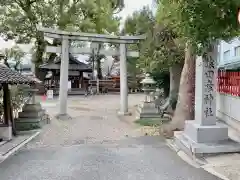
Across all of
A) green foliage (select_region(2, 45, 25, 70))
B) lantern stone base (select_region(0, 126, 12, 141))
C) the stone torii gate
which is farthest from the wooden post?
green foliage (select_region(2, 45, 25, 70))

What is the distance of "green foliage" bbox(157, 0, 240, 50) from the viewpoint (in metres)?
5.79

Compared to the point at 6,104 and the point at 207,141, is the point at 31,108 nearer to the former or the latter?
the point at 6,104

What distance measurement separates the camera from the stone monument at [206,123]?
8.74 m

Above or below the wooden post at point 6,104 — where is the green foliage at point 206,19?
above

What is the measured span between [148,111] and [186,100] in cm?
484

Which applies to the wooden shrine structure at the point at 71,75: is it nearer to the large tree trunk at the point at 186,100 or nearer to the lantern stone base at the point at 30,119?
the lantern stone base at the point at 30,119

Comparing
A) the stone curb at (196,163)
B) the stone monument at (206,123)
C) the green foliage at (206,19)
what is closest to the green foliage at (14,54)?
the stone curb at (196,163)

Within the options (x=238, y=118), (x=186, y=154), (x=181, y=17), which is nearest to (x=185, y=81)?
(x=238, y=118)

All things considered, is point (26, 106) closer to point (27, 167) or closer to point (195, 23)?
point (27, 167)

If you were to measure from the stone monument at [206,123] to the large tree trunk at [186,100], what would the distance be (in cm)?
274

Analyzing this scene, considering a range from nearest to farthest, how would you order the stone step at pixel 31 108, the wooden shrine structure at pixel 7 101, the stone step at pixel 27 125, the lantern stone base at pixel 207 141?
the lantern stone base at pixel 207 141, the wooden shrine structure at pixel 7 101, the stone step at pixel 27 125, the stone step at pixel 31 108

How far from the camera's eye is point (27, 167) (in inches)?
317

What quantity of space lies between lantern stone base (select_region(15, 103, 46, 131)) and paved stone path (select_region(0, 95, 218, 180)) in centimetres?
90

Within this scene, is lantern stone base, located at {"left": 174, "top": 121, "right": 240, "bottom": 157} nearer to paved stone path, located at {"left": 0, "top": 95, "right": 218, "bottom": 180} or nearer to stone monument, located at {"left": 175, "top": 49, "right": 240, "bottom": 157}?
stone monument, located at {"left": 175, "top": 49, "right": 240, "bottom": 157}
